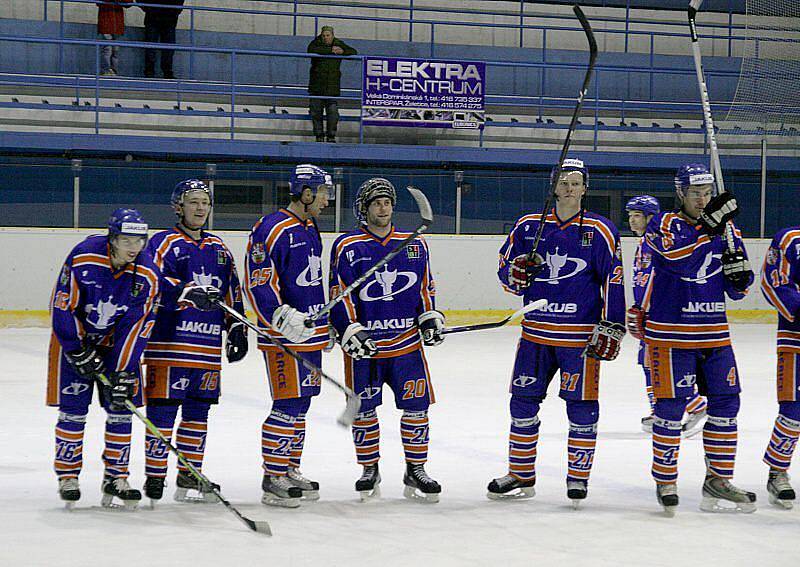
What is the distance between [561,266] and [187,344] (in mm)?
1659

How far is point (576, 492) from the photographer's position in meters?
4.80

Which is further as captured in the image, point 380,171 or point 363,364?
point 380,171

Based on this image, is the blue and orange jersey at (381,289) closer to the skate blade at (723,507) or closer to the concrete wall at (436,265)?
the skate blade at (723,507)

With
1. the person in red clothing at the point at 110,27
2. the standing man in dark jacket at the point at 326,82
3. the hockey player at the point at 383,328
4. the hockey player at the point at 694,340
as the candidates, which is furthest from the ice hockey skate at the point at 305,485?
the person in red clothing at the point at 110,27

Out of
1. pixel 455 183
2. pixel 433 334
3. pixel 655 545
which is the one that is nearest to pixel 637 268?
pixel 433 334

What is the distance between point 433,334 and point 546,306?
0.52m

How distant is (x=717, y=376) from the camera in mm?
4777

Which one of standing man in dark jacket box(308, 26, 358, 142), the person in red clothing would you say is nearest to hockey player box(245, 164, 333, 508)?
standing man in dark jacket box(308, 26, 358, 142)

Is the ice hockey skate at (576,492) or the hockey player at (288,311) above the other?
the hockey player at (288,311)

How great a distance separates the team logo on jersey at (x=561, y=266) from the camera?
4984mm

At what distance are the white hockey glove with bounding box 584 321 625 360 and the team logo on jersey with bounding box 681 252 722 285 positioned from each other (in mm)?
356

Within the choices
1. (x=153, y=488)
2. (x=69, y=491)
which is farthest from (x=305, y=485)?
(x=69, y=491)

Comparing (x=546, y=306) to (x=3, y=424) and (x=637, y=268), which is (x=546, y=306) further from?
(x=3, y=424)

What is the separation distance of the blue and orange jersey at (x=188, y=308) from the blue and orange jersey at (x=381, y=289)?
0.48m
